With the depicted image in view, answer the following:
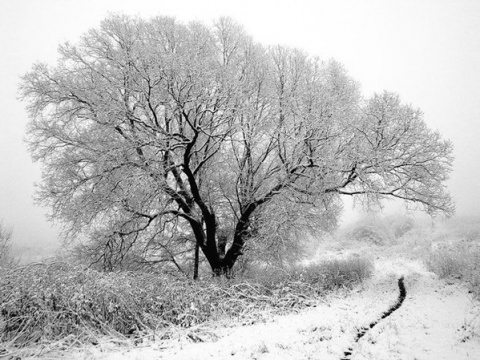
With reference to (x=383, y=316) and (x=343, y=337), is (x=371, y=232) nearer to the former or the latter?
(x=383, y=316)

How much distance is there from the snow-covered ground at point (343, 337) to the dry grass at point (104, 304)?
0.68 meters

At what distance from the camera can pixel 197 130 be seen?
9359mm

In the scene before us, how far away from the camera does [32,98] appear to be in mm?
10141

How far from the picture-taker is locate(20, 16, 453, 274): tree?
9.27 metres

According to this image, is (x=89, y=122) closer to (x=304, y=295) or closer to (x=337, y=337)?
(x=304, y=295)

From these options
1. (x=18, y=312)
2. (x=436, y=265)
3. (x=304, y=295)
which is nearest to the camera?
(x=18, y=312)

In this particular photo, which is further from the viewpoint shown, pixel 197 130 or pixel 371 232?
pixel 371 232

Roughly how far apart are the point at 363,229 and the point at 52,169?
2525 centimetres

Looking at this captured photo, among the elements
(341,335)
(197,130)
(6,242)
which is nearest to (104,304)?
(341,335)

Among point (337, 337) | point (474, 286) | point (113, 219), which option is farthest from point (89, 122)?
point (474, 286)

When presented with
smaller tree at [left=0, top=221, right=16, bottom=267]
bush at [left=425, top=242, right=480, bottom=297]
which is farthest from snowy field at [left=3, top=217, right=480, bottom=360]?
smaller tree at [left=0, top=221, right=16, bottom=267]

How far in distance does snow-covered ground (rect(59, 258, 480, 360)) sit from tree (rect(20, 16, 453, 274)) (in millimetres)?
3677

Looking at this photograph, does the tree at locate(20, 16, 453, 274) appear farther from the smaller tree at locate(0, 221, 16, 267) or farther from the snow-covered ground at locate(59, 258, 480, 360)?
the smaller tree at locate(0, 221, 16, 267)

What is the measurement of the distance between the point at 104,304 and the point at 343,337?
200 inches
